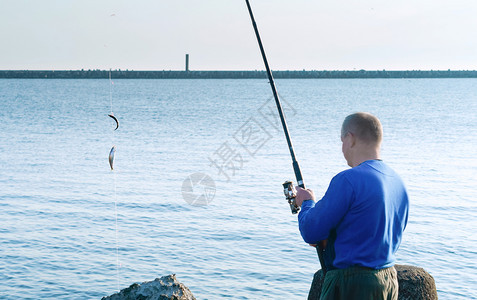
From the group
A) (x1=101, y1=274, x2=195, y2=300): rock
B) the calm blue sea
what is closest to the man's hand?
(x1=101, y1=274, x2=195, y2=300): rock

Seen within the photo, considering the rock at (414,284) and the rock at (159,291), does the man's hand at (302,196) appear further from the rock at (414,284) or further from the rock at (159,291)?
the rock at (159,291)

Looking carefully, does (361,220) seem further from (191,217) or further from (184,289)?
(191,217)

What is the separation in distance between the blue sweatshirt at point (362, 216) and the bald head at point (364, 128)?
121mm

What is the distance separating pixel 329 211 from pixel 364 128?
455mm

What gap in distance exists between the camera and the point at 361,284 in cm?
299

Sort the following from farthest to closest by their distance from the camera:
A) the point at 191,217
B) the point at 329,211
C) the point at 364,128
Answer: the point at 191,217, the point at 364,128, the point at 329,211

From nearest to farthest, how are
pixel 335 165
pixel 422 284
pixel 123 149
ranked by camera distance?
pixel 422 284, pixel 335 165, pixel 123 149

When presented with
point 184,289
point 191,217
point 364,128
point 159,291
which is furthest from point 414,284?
point 191,217

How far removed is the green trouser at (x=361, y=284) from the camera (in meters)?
2.98

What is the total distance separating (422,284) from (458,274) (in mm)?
4476

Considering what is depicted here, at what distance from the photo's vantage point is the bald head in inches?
120

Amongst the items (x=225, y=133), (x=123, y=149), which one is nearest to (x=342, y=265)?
(x=123, y=149)

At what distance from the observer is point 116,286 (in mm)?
8164

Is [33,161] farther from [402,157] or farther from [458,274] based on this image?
[458,274]
